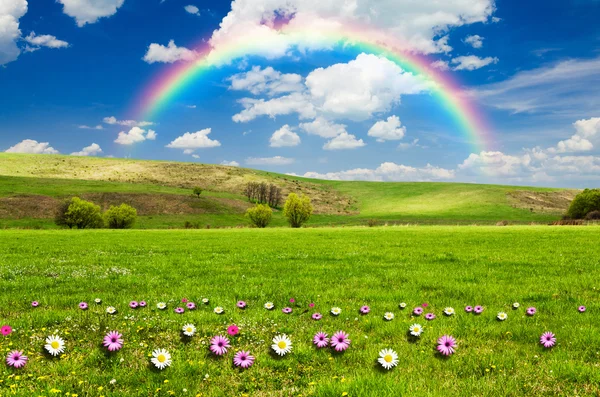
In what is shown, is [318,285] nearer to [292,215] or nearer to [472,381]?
[472,381]

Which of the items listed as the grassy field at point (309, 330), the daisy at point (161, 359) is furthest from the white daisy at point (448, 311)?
the daisy at point (161, 359)

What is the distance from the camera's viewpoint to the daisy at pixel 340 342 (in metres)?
6.76

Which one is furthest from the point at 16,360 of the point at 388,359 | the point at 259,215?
the point at 259,215

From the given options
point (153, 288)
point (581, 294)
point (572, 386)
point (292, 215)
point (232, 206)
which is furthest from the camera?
point (232, 206)

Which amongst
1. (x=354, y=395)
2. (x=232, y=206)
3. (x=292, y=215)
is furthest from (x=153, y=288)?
(x=232, y=206)

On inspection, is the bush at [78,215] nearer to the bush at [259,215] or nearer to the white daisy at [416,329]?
the bush at [259,215]

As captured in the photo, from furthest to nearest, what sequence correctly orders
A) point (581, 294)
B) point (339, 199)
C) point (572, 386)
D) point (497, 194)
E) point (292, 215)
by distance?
1. point (339, 199)
2. point (497, 194)
3. point (292, 215)
4. point (581, 294)
5. point (572, 386)

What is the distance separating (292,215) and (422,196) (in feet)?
342

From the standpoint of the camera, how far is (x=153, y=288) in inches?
481

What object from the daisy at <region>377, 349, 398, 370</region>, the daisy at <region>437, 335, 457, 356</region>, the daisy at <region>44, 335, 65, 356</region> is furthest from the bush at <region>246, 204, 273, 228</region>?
the daisy at <region>377, 349, 398, 370</region>

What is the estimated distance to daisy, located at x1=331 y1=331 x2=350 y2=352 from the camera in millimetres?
6758

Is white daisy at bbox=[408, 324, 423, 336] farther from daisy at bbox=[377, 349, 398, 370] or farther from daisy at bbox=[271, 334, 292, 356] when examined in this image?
daisy at bbox=[271, 334, 292, 356]

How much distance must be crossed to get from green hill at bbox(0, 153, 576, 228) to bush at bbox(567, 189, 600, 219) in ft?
25.9

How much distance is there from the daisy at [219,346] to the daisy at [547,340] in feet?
18.1
